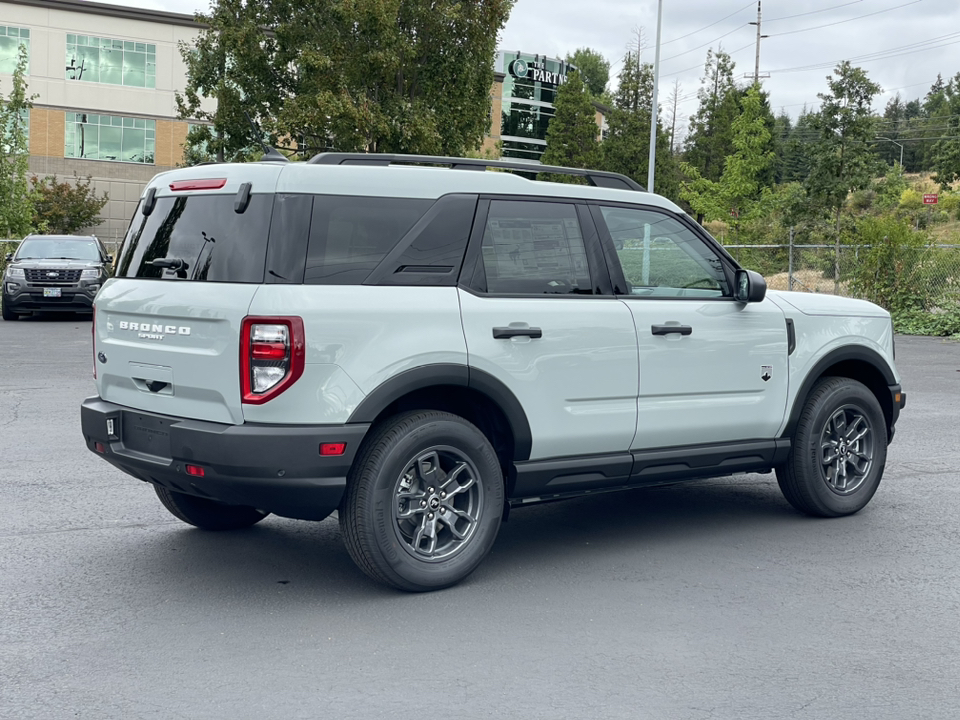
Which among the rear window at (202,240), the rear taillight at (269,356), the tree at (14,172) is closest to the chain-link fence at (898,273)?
the rear window at (202,240)

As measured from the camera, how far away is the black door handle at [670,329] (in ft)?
19.2

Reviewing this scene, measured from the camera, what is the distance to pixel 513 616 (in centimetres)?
488

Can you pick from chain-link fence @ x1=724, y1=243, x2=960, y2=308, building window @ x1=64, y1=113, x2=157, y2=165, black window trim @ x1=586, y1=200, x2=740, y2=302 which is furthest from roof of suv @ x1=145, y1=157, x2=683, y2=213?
building window @ x1=64, y1=113, x2=157, y2=165

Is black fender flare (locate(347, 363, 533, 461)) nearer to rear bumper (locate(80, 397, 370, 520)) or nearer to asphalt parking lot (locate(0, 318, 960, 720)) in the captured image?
rear bumper (locate(80, 397, 370, 520))

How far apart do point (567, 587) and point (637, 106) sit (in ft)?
182

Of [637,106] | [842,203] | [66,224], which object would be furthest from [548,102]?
[842,203]

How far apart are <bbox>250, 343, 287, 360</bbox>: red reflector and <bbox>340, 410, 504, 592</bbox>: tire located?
60 cm

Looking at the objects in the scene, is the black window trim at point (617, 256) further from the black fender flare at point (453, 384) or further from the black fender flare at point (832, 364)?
the black fender flare at point (453, 384)

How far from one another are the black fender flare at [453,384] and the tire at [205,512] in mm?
1508

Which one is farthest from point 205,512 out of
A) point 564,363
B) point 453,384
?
point 564,363

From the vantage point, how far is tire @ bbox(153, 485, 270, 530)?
606cm

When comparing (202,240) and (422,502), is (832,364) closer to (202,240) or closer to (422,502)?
(422,502)

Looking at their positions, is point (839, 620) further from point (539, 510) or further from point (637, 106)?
point (637, 106)

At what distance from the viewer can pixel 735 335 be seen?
6.24m
